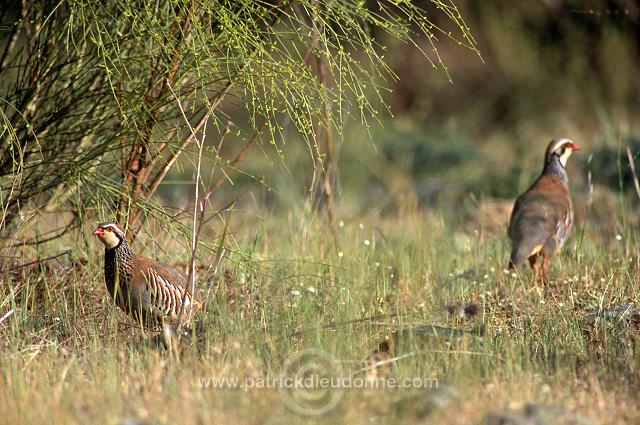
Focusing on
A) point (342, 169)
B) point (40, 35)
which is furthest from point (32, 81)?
point (342, 169)

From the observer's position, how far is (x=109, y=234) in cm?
522

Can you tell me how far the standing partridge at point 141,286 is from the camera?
205 inches

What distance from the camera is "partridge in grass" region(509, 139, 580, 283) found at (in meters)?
6.48

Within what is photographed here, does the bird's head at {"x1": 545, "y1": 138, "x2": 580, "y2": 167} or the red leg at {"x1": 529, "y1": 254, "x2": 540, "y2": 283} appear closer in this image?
the red leg at {"x1": 529, "y1": 254, "x2": 540, "y2": 283}

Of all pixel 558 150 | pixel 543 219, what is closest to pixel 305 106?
pixel 543 219

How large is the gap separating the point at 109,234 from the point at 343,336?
→ 1464 mm

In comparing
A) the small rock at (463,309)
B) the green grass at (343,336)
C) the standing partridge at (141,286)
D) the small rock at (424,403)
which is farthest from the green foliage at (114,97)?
the small rock at (424,403)

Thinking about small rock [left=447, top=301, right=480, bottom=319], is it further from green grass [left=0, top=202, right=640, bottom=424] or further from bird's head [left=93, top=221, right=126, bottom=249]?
bird's head [left=93, top=221, right=126, bottom=249]

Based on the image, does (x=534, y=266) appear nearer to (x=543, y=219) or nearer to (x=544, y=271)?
(x=544, y=271)

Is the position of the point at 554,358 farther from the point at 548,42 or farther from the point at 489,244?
the point at 548,42

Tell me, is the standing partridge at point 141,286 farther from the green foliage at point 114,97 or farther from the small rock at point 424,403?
the small rock at point 424,403

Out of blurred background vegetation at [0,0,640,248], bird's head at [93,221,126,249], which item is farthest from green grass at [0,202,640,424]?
blurred background vegetation at [0,0,640,248]

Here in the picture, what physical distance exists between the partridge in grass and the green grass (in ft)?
0.39

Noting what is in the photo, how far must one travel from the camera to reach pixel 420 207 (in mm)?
9555
